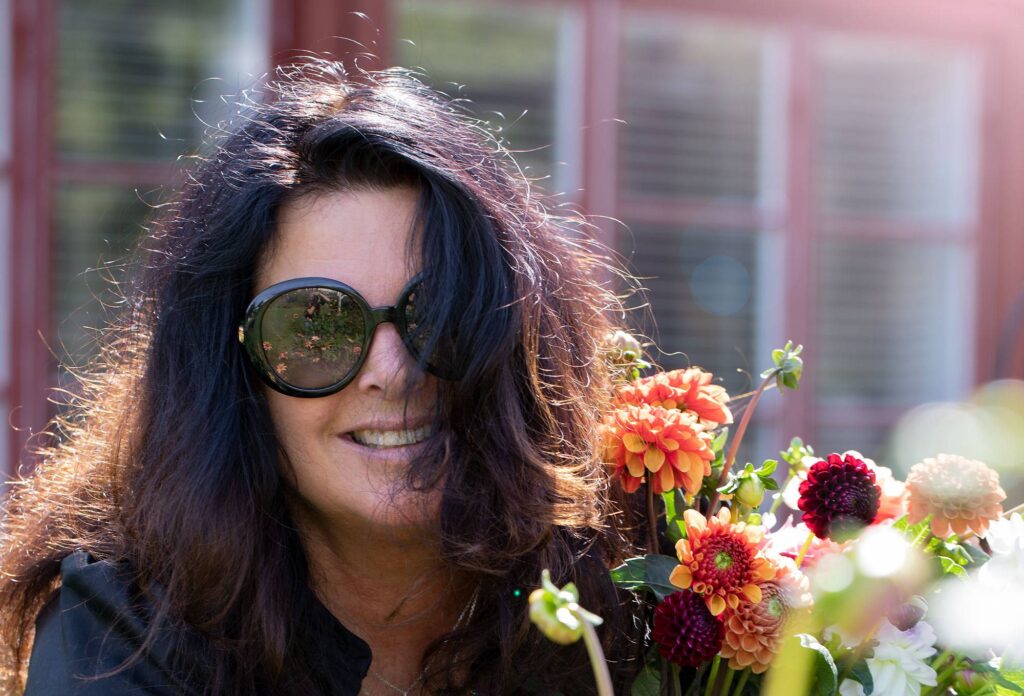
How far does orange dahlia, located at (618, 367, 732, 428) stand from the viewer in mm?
1137

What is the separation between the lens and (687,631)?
932 millimetres

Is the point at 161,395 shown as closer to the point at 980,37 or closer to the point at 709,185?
the point at 709,185

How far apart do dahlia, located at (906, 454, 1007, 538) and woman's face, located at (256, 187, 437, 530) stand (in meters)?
0.48

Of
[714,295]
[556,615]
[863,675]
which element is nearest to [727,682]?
[863,675]

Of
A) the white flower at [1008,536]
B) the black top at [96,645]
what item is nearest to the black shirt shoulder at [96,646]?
the black top at [96,645]

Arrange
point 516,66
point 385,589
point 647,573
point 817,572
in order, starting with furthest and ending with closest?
point 516,66 < point 385,589 < point 647,573 < point 817,572

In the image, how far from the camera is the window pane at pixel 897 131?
3502 mm

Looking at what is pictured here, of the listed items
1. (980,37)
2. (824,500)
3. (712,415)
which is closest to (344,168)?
(712,415)

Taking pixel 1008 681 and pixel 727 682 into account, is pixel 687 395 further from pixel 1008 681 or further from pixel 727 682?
pixel 1008 681

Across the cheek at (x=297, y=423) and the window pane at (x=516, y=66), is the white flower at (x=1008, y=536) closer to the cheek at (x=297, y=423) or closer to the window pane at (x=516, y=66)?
the cheek at (x=297, y=423)

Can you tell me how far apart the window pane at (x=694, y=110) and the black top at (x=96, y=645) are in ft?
7.72

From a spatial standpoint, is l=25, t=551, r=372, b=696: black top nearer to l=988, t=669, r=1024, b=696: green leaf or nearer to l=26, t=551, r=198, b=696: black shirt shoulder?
l=26, t=551, r=198, b=696: black shirt shoulder

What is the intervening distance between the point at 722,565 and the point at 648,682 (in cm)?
15

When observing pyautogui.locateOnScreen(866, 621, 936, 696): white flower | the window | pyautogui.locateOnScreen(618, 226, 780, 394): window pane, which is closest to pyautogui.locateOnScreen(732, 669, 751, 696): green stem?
pyautogui.locateOnScreen(866, 621, 936, 696): white flower
